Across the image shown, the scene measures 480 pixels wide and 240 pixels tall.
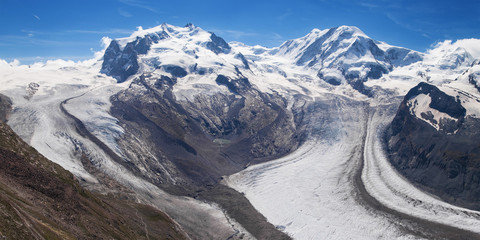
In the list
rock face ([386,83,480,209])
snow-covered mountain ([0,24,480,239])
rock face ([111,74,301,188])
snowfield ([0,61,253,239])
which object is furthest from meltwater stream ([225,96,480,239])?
snowfield ([0,61,253,239])

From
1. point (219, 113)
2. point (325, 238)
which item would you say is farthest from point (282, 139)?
point (325, 238)

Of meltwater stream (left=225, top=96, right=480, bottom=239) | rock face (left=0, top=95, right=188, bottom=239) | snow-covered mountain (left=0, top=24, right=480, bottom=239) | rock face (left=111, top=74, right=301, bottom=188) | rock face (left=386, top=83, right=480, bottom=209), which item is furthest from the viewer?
rock face (left=111, top=74, right=301, bottom=188)

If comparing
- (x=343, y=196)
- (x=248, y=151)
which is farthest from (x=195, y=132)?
(x=343, y=196)

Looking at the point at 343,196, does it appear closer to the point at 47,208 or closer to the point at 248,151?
the point at 248,151

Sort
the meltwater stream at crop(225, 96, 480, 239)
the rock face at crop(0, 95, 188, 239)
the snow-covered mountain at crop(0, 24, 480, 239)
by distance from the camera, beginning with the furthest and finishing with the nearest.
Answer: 1. the snow-covered mountain at crop(0, 24, 480, 239)
2. the meltwater stream at crop(225, 96, 480, 239)
3. the rock face at crop(0, 95, 188, 239)

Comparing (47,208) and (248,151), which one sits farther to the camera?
(248,151)

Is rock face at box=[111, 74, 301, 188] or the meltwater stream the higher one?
rock face at box=[111, 74, 301, 188]

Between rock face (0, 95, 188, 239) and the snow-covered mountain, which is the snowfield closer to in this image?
the snow-covered mountain
